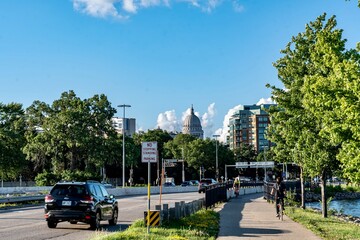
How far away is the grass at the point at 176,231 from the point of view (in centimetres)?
1388

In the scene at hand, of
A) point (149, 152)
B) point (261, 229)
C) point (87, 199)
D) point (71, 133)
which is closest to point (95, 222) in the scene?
point (87, 199)

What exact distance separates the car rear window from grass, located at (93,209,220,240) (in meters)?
2.32

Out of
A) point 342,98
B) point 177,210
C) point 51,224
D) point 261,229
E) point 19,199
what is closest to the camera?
→ point 342,98

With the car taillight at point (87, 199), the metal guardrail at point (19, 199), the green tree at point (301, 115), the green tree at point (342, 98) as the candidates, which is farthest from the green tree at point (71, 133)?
the green tree at point (342, 98)

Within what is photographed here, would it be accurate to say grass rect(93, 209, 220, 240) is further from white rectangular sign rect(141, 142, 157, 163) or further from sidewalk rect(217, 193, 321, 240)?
white rectangular sign rect(141, 142, 157, 163)

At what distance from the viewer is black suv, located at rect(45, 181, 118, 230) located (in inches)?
699

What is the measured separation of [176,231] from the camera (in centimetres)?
1574

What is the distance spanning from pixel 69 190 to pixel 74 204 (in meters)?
0.70

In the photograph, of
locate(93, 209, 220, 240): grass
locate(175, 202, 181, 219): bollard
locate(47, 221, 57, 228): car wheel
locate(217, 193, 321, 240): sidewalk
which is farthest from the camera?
locate(175, 202, 181, 219): bollard

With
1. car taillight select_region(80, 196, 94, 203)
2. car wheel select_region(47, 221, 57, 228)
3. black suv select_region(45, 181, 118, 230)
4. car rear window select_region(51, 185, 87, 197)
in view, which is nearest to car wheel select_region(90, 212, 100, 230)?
black suv select_region(45, 181, 118, 230)

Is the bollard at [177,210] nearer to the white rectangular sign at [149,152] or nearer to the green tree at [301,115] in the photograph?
the white rectangular sign at [149,152]

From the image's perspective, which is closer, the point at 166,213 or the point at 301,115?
the point at 166,213

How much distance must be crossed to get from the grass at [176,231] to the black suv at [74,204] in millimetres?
1713

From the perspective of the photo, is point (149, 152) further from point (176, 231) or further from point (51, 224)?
point (51, 224)
